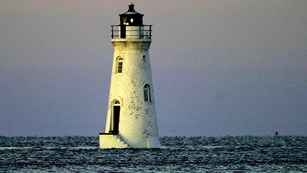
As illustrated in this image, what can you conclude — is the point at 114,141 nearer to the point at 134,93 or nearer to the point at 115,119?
the point at 115,119

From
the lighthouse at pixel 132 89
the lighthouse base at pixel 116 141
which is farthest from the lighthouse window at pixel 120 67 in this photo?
the lighthouse base at pixel 116 141

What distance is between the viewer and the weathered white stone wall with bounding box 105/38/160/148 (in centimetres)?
7031

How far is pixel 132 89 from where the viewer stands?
70.3 metres

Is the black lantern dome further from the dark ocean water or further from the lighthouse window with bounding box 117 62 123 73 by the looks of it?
the dark ocean water

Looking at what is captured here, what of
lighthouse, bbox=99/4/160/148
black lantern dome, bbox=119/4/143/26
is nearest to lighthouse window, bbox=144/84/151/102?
lighthouse, bbox=99/4/160/148

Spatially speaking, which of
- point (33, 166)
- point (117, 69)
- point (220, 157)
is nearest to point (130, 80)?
point (117, 69)

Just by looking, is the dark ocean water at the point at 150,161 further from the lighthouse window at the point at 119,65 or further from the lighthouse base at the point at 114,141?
the lighthouse window at the point at 119,65

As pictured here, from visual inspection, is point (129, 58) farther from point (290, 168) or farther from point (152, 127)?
point (290, 168)

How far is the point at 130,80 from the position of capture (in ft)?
231

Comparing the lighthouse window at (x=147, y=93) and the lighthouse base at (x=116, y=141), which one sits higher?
the lighthouse window at (x=147, y=93)

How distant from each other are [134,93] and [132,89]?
253 millimetres

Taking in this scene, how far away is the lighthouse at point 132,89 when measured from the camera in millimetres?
70312

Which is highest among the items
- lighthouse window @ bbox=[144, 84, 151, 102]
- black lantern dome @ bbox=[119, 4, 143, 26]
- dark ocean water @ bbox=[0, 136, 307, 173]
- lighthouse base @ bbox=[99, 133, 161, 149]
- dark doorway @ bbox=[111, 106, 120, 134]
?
black lantern dome @ bbox=[119, 4, 143, 26]

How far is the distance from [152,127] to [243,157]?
5.48 meters
